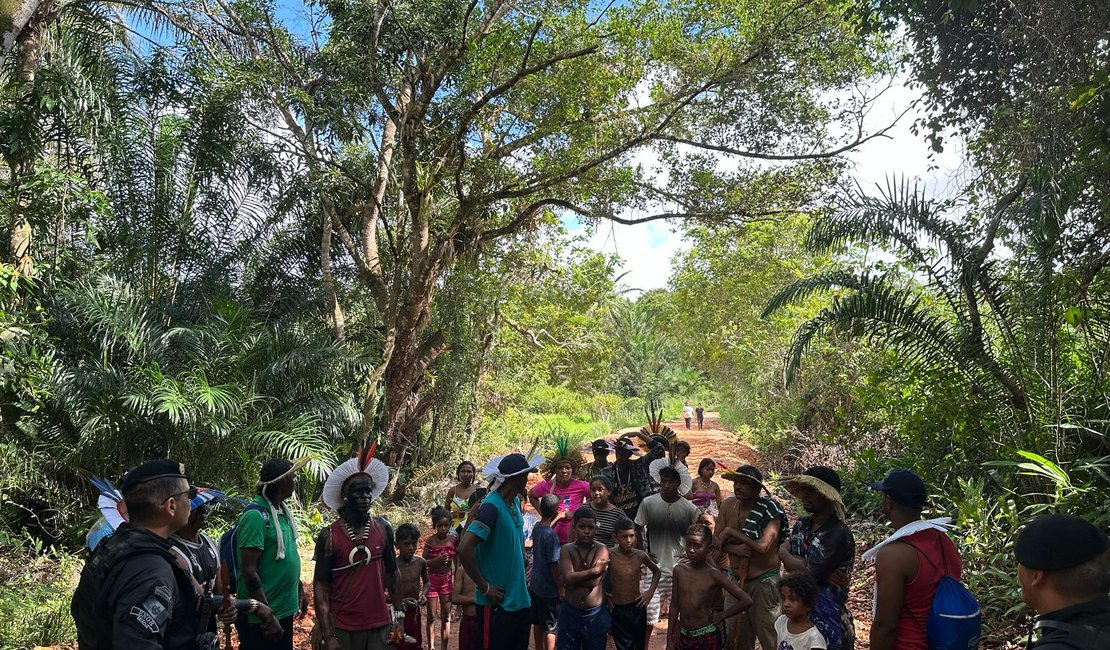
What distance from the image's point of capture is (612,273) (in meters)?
24.1

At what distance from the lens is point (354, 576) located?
5059mm

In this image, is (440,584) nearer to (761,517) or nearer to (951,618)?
(761,517)

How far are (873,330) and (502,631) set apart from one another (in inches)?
233

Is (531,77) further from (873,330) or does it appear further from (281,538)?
(281,538)

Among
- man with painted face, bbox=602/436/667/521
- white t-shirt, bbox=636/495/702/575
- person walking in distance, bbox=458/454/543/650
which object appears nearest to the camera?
person walking in distance, bbox=458/454/543/650

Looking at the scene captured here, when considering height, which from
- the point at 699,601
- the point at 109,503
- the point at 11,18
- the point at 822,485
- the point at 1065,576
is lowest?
the point at 699,601

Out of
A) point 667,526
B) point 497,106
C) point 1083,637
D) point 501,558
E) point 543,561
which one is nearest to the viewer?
point 1083,637

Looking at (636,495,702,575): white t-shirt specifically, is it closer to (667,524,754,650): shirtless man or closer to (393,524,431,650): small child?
(667,524,754,650): shirtless man

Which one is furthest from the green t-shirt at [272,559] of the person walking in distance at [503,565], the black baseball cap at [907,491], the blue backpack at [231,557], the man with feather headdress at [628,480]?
the man with feather headdress at [628,480]

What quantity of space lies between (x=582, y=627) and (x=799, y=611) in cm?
169

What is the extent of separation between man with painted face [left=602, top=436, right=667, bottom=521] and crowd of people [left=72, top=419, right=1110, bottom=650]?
2.75ft

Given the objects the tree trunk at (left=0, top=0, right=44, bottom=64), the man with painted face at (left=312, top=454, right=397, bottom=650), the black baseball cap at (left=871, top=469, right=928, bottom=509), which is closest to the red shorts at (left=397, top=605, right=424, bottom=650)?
the man with painted face at (left=312, top=454, right=397, bottom=650)

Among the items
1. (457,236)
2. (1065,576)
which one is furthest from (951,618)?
(457,236)

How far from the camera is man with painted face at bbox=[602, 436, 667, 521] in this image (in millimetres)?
8172
